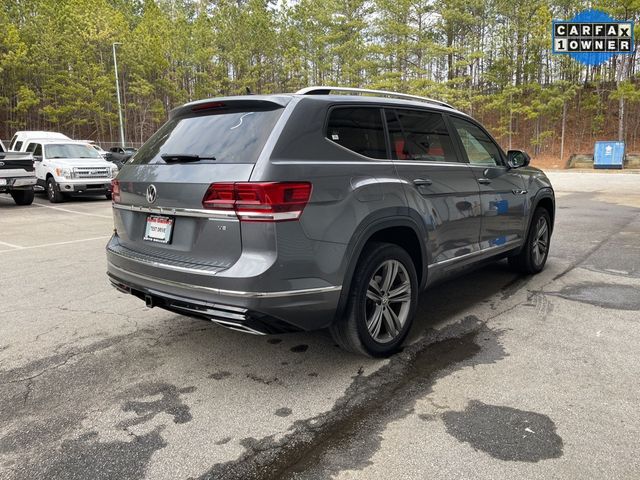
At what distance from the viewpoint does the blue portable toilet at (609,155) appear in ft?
98.7

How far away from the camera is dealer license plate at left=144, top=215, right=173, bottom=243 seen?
3210mm

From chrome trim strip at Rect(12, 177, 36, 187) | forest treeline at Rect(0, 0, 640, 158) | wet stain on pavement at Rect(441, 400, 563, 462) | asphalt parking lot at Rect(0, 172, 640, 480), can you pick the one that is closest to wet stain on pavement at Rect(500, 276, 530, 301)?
asphalt parking lot at Rect(0, 172, 640, 480)

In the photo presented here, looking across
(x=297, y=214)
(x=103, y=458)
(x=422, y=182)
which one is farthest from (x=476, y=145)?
(x=103, y=458)

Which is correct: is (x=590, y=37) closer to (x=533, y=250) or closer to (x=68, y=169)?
(x=533, y=250)

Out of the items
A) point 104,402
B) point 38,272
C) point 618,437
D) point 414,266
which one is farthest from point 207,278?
point 38,272

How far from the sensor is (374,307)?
349 centimetres

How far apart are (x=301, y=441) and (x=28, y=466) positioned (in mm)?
1291

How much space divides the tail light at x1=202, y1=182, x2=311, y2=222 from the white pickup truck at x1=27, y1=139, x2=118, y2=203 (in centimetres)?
1354

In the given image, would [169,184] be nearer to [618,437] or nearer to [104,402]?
[104,402]

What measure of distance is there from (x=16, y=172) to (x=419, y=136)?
12.9 metres

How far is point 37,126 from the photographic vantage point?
4647 centimetres

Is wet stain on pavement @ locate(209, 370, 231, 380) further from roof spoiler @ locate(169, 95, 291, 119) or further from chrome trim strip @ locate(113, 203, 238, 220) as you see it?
roof spoiler @ locate(169, 95, 291, 119)

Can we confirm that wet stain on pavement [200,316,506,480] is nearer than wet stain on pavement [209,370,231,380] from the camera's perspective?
Yes

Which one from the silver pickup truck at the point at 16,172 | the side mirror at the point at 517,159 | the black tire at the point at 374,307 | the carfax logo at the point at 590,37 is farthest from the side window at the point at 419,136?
the carfax logo at the point at 590,37
